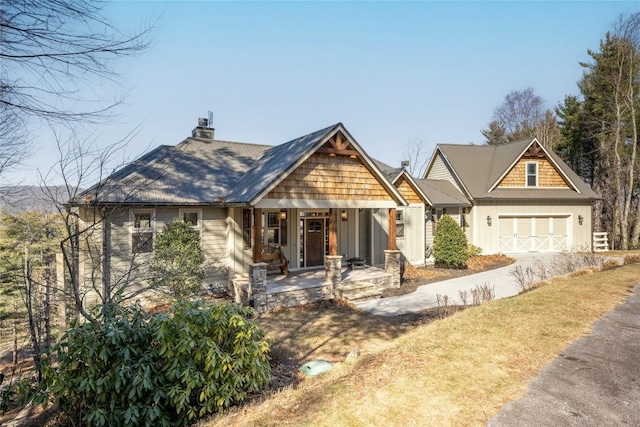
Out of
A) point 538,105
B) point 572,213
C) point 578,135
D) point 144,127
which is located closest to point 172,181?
point 144,127

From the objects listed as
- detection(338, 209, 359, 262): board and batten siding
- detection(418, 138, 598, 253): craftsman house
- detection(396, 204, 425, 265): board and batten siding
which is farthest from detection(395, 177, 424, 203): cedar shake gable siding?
detection(338, 209, 359, 262): board and batten siding

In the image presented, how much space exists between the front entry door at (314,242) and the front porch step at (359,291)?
2.65 m

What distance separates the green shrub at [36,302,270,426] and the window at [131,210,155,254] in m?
6.59

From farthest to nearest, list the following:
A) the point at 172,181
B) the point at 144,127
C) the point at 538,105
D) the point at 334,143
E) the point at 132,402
Answer: the point at 538,105, the point at 172,181, the point at 334,143, the point at 144,127, the point at 132,402

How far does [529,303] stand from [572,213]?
15365mm

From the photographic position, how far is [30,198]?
707 centimetres

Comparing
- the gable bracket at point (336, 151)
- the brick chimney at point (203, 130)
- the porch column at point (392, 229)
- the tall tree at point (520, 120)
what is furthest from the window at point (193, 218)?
the tall tree at point (520, 120)

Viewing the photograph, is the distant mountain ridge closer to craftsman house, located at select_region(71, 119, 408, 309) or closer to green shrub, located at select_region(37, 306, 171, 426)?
craftsman house, located at select_region(71, 119, 408, 309)

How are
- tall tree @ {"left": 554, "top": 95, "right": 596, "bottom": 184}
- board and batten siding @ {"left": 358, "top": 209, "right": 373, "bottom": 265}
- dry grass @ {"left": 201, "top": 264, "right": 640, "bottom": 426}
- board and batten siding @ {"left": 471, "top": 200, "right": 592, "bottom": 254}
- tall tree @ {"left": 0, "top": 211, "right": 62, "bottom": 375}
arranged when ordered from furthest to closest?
tall tree @ {"left": 554, "top": 95, "right": 596, "bottom": 184} < board and batten siding @ {"left": 471, "top": 200, "right": 592, "bottom": 254} < board and batten siding @ {"left": 358, "top": 209, "right": 373, "bottom": 265} < tall tree @ {"left": 0, "top": 211, "right": 62, "bottom": 375} < dry grass @ {"left": 201, "top": 264, "right": 640, "bottom": 426}

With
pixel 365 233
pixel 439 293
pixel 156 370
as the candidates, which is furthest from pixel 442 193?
pixel 156 370

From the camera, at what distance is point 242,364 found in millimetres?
4820

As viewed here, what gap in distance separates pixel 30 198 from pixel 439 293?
11.5 metres

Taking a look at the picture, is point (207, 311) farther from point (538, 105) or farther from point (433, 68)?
point (538, 105)

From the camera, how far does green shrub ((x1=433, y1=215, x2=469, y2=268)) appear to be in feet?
53.0
